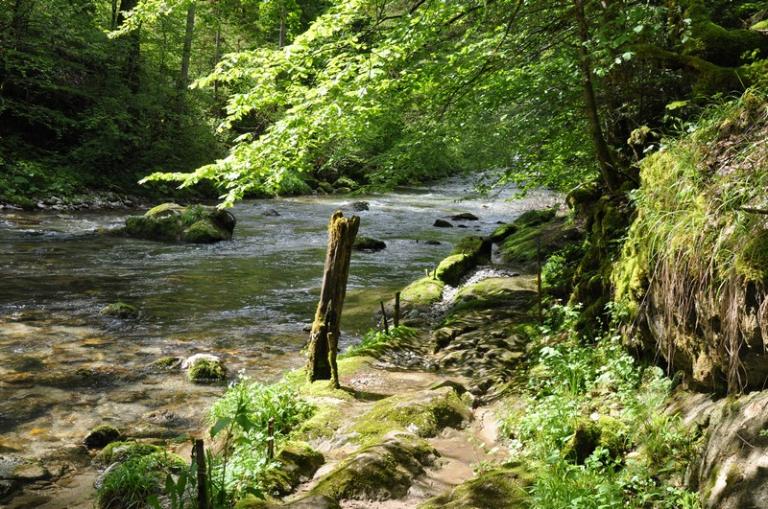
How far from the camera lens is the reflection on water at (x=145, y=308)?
23.4ft

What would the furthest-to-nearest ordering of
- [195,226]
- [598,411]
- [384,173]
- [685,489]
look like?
1. [195,226]
2. [384,173]
3. [598,411]
4. [685,489]

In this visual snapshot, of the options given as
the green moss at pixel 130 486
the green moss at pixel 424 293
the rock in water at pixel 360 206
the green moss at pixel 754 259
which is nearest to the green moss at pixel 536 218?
the green moss at pixel 424 293

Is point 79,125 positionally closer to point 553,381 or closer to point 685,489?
point 553,381

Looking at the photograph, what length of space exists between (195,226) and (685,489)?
638 inches

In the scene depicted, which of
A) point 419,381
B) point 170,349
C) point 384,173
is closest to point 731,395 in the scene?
point 419,381

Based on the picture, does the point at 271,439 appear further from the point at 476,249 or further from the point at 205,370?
the point at 476,249

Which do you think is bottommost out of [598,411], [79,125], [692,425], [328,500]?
[328,500]

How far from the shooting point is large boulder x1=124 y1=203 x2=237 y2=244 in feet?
57.6

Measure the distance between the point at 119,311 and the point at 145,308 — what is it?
0.68 m

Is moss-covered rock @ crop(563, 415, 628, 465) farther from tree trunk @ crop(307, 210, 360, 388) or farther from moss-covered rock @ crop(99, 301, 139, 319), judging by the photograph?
moss-covered rock @ crop(99, 301, 139, 319)

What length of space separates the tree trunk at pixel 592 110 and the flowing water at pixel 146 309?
4.55 m

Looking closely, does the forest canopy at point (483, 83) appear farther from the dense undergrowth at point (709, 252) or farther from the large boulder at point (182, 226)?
the large boulder at point (182, 226)

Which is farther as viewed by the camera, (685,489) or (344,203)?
(344,203)

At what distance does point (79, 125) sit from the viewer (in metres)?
23.4
